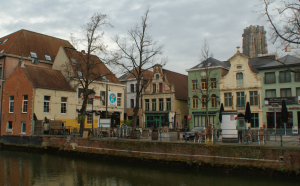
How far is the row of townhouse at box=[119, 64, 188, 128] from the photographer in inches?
1679

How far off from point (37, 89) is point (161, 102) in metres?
20.1

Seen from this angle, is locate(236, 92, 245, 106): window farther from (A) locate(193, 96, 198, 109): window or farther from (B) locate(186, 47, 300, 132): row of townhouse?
(A) locate(193, 96, 198, 109): window

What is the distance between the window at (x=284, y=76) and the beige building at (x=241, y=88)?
2.61 meters

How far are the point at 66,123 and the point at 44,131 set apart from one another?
4.63 m

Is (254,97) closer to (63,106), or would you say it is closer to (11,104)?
(63,106)

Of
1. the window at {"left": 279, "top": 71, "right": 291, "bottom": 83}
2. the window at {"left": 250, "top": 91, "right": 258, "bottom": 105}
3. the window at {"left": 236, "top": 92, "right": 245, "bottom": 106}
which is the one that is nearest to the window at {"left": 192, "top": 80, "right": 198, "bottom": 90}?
the window at {"left": 236, "top": 92, "right": 245, "bottom": 106}

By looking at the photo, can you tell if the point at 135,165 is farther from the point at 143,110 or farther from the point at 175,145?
the point at 143,110

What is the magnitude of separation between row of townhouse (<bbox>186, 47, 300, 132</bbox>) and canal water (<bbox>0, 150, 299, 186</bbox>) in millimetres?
15418

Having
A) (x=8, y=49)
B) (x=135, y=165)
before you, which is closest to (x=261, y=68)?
(x=135, y=165)

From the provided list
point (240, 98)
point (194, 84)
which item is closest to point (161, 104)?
point (194, 84)

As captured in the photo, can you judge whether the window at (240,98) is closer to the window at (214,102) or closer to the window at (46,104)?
the window at (214,102)

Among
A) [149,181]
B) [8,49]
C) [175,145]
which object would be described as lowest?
[149,181]

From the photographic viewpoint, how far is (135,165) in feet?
63.6

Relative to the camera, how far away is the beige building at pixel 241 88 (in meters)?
35.5
